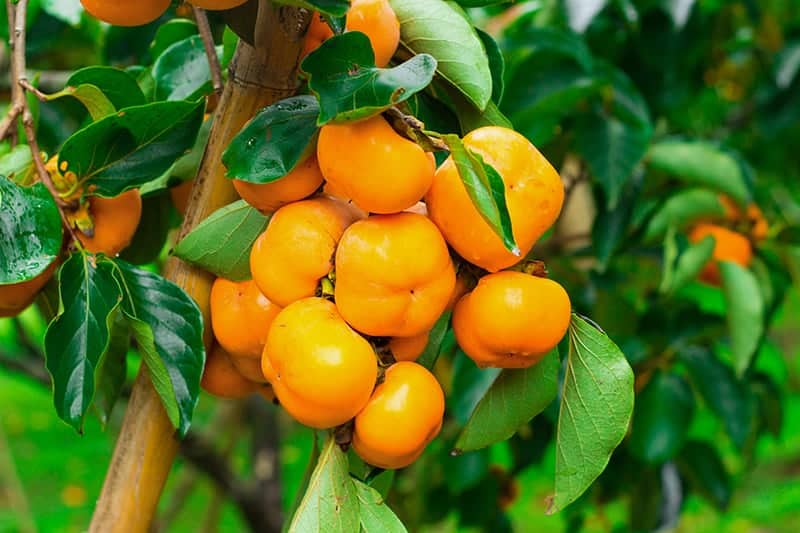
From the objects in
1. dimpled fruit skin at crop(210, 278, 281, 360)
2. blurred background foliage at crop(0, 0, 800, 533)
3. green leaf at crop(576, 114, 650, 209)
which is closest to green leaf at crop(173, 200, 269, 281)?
dimpled fruit skin at crop(210, 278, 281, 360)

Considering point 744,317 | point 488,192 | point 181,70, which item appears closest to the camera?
point 488,192

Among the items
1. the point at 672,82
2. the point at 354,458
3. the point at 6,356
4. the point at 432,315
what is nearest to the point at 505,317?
the point at 432,315

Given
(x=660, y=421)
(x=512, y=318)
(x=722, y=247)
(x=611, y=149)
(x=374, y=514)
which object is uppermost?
(x=512, y=318)

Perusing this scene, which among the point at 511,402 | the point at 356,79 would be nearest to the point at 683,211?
the point at 511,402

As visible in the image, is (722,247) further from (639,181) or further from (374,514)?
(374,514)

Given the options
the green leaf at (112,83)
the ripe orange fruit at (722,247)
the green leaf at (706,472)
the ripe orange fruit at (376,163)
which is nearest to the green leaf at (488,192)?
the ripe orange fruit at (376,163)

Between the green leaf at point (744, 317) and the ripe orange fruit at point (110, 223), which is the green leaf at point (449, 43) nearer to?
the ripe orange fruit at point (110, 223)

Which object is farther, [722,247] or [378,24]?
[722,247]

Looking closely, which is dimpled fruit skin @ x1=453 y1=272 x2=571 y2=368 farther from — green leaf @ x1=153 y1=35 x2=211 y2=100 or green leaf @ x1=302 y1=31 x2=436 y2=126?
green leaf @ x1=153 y1=35 x2=211 y2=100

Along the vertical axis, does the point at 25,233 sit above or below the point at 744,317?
above
